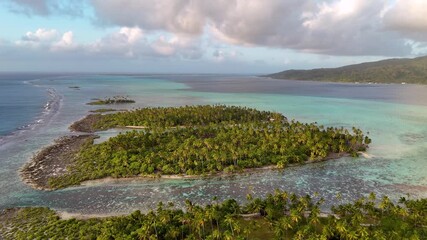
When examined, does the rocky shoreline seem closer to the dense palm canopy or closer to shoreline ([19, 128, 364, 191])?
shoreline ([19, 128, 364, 191])

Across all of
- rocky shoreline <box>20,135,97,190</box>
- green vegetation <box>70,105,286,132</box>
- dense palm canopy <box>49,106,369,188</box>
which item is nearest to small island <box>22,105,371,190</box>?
dense palm canopy <box>49,106,369,188</box>

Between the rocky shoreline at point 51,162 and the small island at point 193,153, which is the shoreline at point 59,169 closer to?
the rocky shoreline at point 51,162

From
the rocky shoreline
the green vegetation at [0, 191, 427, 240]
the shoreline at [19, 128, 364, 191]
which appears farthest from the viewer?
the rocky shoreline

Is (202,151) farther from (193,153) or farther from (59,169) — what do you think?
(59,169)

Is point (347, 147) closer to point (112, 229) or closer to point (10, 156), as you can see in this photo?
point (112, 229)

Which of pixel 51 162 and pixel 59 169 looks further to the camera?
pixel 51 162

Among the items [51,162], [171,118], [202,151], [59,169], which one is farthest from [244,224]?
[171,118]

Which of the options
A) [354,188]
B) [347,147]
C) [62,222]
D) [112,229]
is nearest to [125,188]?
[62,222]
